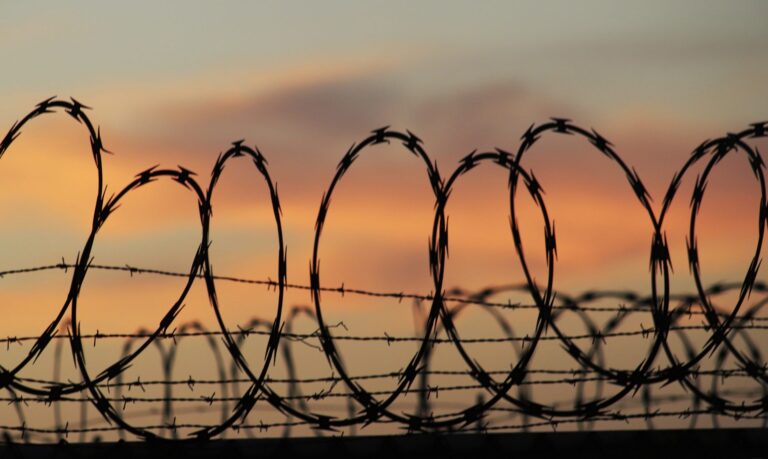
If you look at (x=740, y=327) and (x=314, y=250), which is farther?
(x=740, y=327)

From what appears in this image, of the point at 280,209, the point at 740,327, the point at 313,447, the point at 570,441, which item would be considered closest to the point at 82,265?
the point at 280,209

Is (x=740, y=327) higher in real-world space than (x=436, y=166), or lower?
lower

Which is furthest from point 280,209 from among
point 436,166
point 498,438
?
point 498,438

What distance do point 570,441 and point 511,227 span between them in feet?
6.08

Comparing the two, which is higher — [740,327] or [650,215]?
[650,215]

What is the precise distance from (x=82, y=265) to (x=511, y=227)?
3312 millimetres

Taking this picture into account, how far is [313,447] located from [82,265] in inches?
91.2

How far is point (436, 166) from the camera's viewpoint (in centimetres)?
950

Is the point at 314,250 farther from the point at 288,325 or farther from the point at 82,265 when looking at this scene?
the point at 82,265

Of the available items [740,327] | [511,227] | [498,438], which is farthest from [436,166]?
[740,327]

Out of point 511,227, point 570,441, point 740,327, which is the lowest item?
point 570,441

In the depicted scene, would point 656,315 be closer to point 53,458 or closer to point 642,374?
point 642,374

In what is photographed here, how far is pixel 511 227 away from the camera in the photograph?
387 inches

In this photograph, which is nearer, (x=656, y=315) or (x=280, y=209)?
(x=280, y=209)
